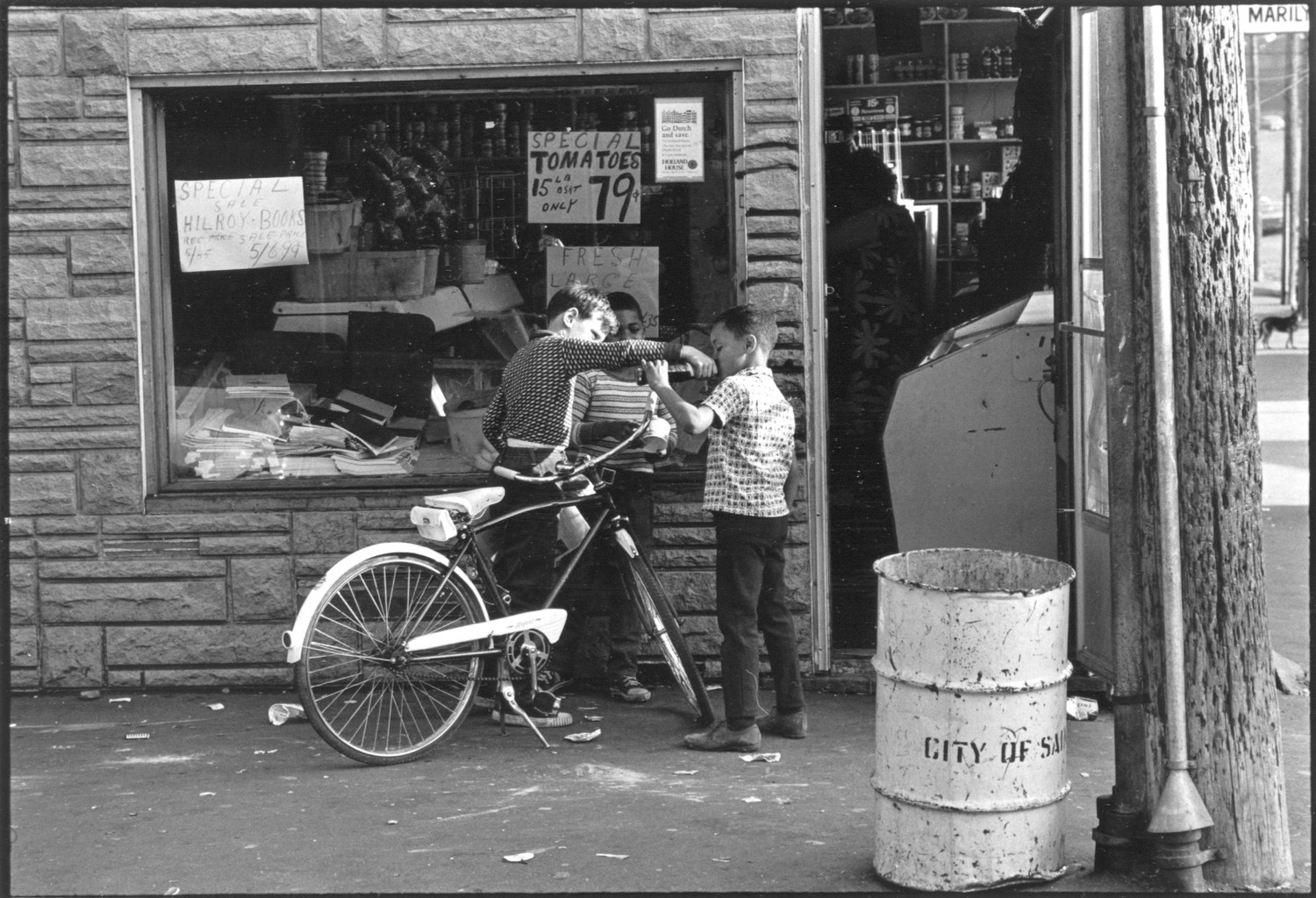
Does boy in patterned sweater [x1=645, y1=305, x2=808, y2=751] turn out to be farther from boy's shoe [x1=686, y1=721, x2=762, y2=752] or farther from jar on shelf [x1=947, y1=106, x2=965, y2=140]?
jar on shelf [x1=947, y1=106, x2=965, y2=140]

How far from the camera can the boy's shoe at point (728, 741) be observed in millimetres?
5699

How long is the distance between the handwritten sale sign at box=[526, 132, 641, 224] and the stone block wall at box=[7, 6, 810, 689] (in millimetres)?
381

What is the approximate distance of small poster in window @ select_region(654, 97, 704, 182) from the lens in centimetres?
654

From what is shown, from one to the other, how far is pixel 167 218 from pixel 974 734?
173 inches

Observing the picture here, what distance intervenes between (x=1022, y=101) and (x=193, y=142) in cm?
392

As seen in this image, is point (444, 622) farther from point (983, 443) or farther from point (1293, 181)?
point (1293, 181)

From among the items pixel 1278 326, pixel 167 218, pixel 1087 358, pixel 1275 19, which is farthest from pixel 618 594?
pixel 1278 326

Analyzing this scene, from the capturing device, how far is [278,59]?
21.3 feet

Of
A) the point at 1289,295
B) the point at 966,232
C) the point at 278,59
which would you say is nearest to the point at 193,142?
the point at 278,59

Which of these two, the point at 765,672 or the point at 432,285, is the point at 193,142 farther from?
the point at 765,672

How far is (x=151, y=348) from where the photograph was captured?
21.7ft

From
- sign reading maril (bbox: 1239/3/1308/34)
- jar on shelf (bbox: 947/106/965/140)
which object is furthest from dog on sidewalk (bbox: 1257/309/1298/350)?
sign reading maril (bbox: 1239/3/1308/34)

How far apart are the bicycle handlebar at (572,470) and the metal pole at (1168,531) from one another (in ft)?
7.40

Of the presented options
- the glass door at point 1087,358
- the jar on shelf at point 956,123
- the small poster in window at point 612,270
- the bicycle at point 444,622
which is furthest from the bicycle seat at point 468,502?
the jar on shelf at point 956,123
